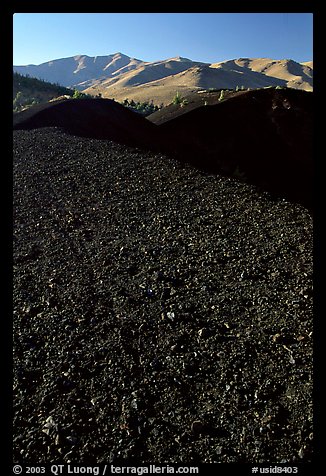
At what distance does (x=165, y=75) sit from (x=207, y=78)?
117 ft

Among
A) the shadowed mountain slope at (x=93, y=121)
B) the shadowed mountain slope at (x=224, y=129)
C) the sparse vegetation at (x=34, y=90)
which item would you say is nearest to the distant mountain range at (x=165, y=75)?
the sparse vegetation at (x=34, y=90)

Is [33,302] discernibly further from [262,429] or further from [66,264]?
[262,429]

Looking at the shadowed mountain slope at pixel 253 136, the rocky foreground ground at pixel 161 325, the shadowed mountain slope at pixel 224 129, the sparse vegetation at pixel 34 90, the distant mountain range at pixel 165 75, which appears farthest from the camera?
the distant mountain range at pixel 165 75

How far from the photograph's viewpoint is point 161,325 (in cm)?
385

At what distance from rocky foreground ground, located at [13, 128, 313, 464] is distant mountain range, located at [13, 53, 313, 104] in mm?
32034

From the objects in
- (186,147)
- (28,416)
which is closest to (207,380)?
(28,416)

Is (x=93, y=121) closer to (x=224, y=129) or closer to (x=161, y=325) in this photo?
(x=224, y=129)

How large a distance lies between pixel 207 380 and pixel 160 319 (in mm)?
926

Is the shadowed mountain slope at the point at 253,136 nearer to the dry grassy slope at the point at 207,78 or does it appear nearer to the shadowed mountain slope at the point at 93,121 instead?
the shadowed mountain slope at the point at 93,121

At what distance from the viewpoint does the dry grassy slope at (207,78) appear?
4812cm

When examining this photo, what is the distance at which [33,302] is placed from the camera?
432 centimetres

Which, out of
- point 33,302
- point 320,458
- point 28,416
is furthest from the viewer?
point 33,302

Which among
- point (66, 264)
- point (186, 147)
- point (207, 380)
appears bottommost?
point (207, 380)

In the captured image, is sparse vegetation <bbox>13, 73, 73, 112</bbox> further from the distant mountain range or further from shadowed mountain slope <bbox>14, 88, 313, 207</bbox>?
→ the distant mountain range
